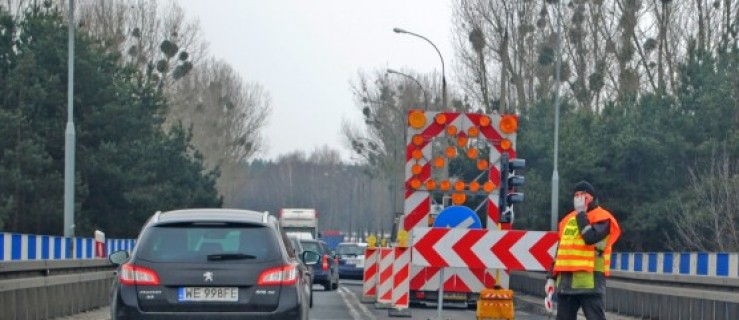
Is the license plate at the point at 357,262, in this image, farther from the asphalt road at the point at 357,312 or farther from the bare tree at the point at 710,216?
the asphalt road at the point at 357,312

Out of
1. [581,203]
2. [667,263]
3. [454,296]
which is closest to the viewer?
[581,203]

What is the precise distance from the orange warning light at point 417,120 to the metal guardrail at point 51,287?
5.48 metres

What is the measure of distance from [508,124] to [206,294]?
418 inches

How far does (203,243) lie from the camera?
13.3 m

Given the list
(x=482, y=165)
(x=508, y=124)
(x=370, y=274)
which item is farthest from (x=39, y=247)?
(x=370, y=274)

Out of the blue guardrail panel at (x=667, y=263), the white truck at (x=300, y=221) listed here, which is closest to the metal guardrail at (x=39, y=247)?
the blue guardrail panel at (x=667, y=263)

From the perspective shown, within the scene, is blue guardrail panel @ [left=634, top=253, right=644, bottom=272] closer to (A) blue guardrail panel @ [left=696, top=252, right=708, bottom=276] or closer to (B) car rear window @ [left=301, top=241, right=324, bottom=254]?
(A) blue guardrail panel @ [left=696, top=252, right=708, bottom=276]

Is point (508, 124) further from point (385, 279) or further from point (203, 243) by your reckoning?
point (203, 243)

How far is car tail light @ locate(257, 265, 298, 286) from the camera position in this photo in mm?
13219

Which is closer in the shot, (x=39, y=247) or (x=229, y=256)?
(x=229, y=256)

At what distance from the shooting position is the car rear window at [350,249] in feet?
170

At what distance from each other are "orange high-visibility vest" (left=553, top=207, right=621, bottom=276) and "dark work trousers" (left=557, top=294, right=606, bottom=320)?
0.27 m

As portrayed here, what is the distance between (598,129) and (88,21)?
114 feet

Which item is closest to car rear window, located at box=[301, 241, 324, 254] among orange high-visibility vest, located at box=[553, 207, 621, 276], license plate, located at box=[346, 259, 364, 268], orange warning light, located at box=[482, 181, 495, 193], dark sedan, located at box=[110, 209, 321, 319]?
license plate, located at box=[346, 259, 364, 268]
